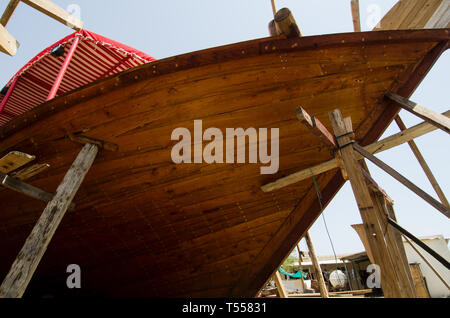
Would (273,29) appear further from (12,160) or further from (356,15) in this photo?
(12,160)

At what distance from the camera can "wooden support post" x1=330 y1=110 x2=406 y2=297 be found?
66.5 inches

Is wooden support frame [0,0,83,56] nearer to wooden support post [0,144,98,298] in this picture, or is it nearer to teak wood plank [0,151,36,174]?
teak wood plank [0,151,36,174]

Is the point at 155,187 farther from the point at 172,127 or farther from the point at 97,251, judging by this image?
the point at 97,251

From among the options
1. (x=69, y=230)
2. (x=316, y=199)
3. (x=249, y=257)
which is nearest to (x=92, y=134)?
(x=69, y=230)

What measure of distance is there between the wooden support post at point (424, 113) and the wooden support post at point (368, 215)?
75 cm

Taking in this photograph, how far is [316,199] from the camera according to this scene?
321 cm

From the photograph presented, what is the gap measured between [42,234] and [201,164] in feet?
4.95

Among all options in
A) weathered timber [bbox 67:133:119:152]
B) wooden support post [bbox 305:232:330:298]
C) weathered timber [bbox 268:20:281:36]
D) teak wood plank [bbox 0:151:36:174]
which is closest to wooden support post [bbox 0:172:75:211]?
teak wood plank [bbox 0:151:36:174]

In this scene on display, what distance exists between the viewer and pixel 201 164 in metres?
2.88

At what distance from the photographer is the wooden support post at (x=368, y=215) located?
1688 millimetres

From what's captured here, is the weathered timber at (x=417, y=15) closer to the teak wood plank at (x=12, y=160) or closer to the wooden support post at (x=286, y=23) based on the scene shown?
the wooden support post at (x=286, y=23)

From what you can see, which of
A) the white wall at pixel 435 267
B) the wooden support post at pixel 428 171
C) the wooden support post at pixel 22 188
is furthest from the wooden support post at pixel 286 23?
the white wall at pixel 435 267

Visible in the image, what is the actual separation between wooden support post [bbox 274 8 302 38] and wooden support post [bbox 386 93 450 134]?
1.14 m
